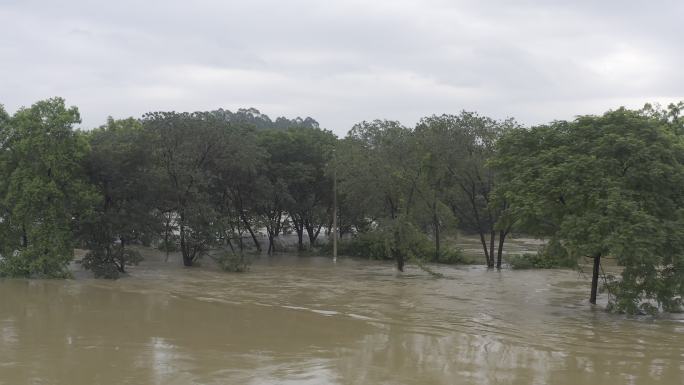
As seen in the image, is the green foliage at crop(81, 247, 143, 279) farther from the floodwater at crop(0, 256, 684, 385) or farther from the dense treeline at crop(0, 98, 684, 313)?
the floodwater at crop(0, 256, 684, 385)

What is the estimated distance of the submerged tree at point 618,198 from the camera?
1577 cm

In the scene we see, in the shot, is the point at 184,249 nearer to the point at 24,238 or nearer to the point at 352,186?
the point at 24,238

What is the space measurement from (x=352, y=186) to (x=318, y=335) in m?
16.6

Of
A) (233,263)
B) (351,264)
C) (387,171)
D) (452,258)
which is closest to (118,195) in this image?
(233,263)

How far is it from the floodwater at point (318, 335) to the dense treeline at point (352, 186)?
7.25 ft

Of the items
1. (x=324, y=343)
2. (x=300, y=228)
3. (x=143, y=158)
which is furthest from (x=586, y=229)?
(x=300, y=228)

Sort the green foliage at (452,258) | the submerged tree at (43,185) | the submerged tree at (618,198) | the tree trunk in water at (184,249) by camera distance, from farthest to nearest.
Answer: the green foliage at (452,258) → the tree trunk in water at (184,249) → the submerged tree at (43,185) → the submerged tree at (618,198)

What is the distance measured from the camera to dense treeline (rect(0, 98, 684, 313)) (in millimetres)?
16625

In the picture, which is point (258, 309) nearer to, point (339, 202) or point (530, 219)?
point (530, 219)

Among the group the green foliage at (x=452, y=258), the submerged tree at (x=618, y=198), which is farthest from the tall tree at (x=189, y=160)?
the submerged tree at (x=618, y=198)

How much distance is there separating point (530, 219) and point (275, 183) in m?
20.8

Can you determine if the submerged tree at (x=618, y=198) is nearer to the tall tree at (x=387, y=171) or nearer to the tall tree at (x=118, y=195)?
the tall tree at (x=387, y=171)

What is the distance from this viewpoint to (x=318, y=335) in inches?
567

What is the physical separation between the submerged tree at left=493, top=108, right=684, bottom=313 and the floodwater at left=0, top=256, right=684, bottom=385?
171cm
